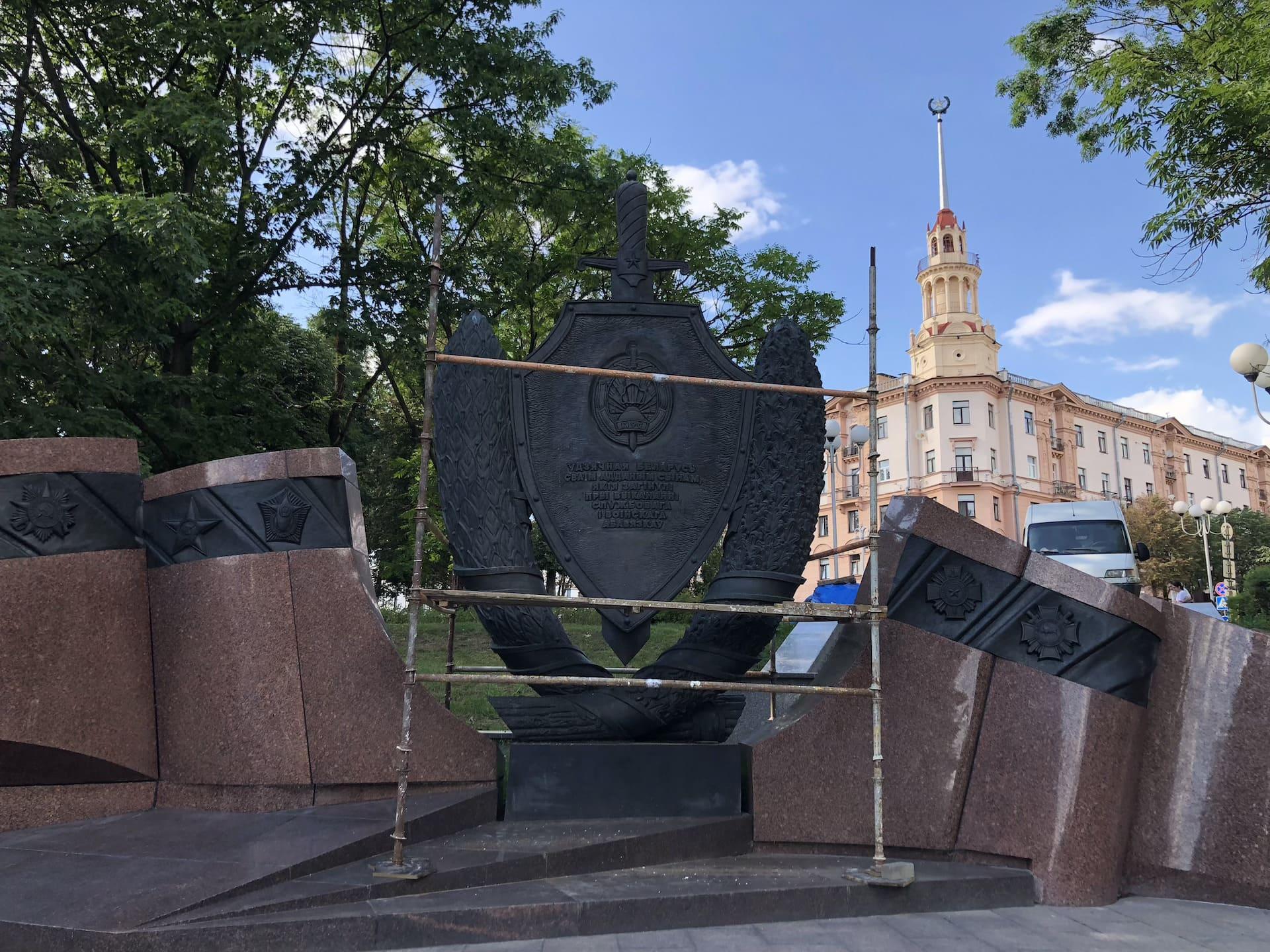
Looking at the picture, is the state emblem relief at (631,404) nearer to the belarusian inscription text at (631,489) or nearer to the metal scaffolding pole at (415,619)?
the belarusian inscription text at (631,489)

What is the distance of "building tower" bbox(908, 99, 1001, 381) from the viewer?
56.2 meters

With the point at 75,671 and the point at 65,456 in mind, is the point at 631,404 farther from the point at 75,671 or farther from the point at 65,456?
the point at 75,671

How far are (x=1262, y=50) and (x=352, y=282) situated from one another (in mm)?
13808

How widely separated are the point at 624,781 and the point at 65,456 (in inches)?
154

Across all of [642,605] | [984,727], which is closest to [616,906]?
[642,605]

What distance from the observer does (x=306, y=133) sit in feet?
53.1

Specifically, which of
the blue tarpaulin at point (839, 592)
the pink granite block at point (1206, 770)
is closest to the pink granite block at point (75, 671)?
the pink granite block at point (1206, 770)

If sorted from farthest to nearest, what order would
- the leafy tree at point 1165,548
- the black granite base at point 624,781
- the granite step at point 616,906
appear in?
the leafy tree at point 1165,548 < the black granite base at point 624,781 < the granite step at point 616,906

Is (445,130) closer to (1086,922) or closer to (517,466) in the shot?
(517,466)

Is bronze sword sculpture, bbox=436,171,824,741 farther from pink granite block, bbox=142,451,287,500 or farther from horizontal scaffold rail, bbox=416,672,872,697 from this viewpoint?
pink granite block, bbox=142,451,287,500

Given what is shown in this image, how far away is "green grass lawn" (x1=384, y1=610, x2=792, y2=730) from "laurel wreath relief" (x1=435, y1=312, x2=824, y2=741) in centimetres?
331

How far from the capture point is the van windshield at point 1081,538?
16.9 metres

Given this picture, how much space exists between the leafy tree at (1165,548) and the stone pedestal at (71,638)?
50177mm

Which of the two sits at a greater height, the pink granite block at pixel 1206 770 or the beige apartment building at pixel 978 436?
the beige apartment building at pixel 978 436
